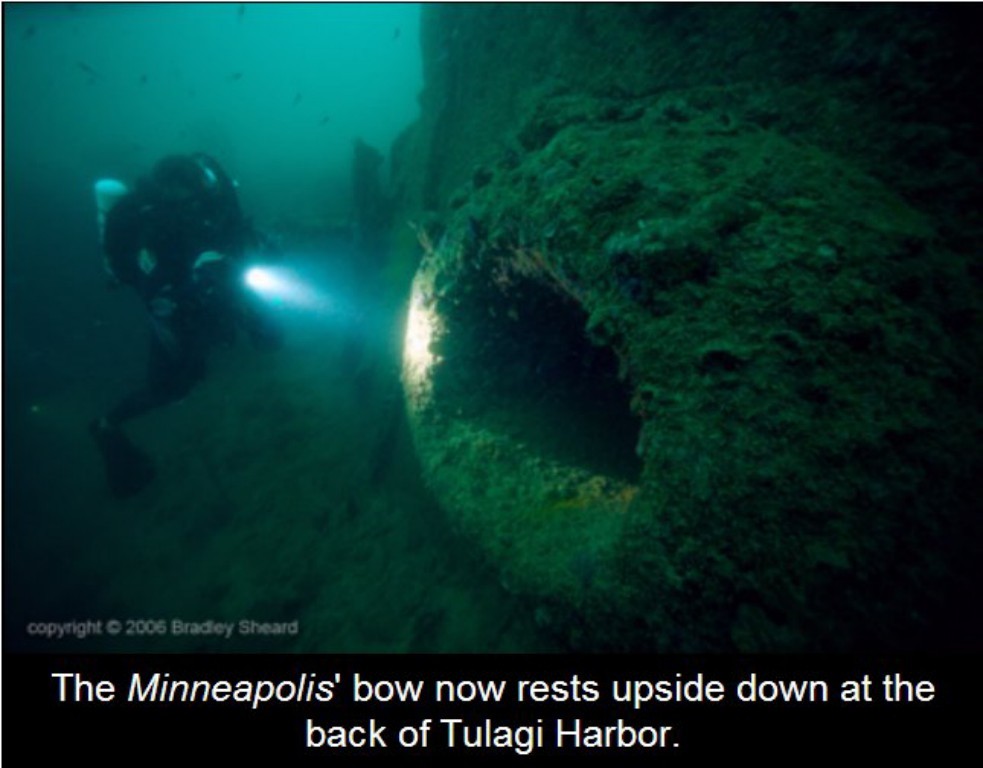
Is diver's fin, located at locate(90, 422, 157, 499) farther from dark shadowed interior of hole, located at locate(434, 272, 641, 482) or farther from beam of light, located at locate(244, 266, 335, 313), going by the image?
dark shadowed interior of hole, located at locate(434, 272, 641, 482)

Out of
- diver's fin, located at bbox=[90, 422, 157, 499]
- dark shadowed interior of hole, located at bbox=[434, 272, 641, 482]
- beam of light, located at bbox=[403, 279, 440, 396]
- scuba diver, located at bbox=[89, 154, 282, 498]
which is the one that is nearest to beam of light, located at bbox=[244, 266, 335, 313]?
scuba diver, located at bbox=[89, 154, 282, 498]

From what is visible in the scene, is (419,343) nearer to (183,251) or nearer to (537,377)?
(537,377)

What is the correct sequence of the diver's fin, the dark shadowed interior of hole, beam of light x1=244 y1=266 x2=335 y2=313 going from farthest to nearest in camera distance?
the diver's fin < beam of light x1=244 y1=266 x2=335 y2=313 < the dark shadowed interior of hole

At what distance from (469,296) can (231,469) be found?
4.64m

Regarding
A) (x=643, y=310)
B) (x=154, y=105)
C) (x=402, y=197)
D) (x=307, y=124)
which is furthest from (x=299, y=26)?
(x=643, y=310)

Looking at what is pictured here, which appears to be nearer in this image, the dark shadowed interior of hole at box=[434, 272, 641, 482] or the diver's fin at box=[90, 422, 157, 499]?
the dark shadowed interior of hole at box=[434, 272, 641, 482]

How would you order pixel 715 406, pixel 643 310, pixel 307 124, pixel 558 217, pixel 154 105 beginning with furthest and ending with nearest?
pixel 154 105 < pixel 307 124 < pixel 558 217 < pixel 643 310 < pixel 715 406

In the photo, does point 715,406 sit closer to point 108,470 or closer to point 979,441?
point 979,441

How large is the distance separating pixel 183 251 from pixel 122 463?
2.91 metres

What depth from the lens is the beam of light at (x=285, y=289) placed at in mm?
5525

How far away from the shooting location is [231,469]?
6.30m

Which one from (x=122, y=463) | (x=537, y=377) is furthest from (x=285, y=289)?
(x=537, y=377)

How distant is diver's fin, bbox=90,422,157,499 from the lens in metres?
6.45

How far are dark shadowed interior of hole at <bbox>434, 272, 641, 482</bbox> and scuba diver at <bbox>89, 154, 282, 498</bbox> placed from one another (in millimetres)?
3170
